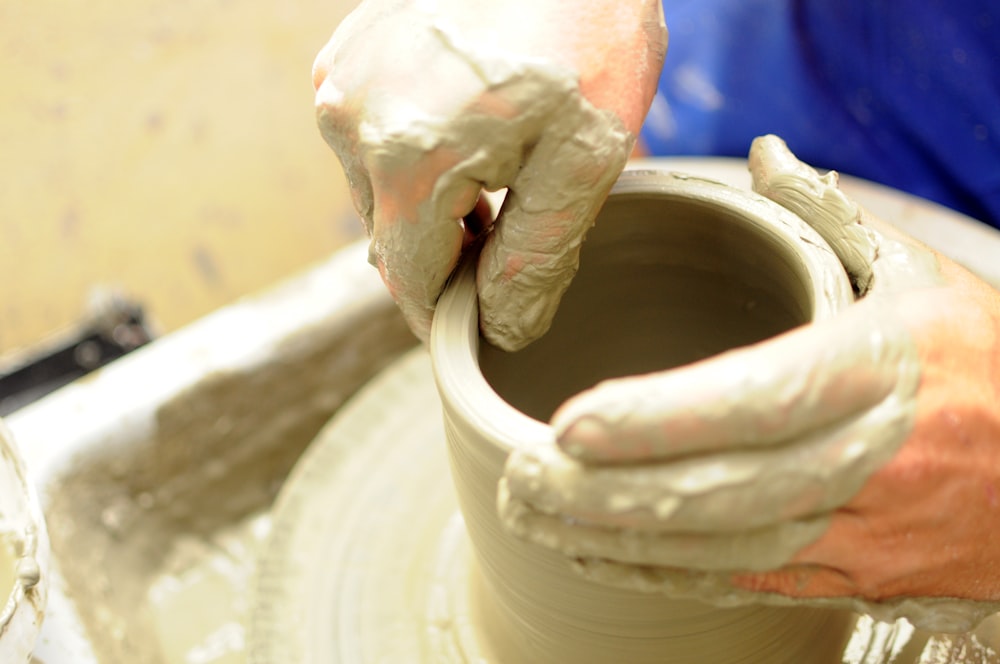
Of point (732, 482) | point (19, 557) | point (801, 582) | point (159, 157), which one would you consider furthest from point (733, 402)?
point (159, 157)

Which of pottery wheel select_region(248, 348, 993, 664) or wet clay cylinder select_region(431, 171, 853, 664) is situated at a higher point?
wet clay cylinder select_region(431, 171, 853, 664)

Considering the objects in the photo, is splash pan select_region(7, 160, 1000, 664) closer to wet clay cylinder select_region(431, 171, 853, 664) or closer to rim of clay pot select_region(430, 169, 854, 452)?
wet clay cylinder select_region(431, 171, 853, 664)

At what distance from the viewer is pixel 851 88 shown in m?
1.63

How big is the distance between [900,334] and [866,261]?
18 centimetres

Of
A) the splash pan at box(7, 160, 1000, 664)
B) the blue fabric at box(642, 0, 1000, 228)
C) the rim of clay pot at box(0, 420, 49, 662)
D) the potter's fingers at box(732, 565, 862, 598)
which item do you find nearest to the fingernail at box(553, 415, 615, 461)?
the potter's fingers at box(732, 565, 862, 598)

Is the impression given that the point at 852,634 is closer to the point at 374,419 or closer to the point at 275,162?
the point at 374,419

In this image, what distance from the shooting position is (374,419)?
142cm

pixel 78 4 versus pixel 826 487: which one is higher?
pixel 826 487

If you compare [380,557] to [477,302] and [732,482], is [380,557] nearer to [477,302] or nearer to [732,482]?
[477,302]

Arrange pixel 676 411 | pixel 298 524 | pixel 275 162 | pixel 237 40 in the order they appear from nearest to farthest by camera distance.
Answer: pixel 676 411, pixel 298 524, pixel 275 162, pixel 237 40

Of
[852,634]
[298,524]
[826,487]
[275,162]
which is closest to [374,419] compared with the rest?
[298,524]

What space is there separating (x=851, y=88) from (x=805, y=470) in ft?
3.84

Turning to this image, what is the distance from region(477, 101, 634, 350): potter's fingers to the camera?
829mm

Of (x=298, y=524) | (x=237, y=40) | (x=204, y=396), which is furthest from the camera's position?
(x=237, y=40)
